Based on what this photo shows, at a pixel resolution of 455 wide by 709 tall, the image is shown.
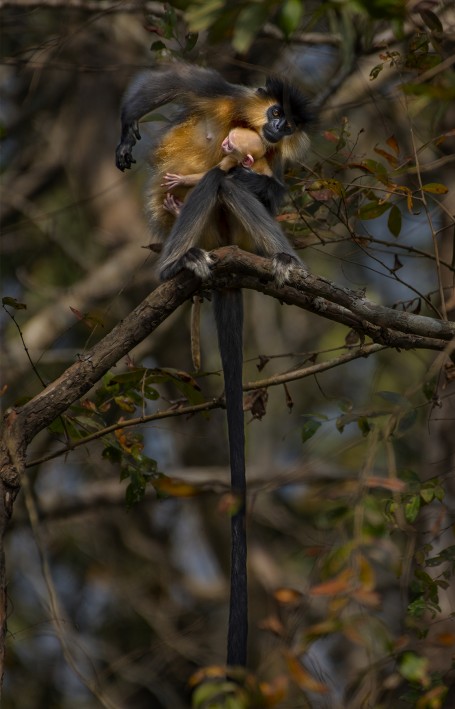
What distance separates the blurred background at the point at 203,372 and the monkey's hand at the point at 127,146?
0.87ft

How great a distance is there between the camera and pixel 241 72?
807cm

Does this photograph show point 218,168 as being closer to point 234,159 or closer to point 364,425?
point 234,159

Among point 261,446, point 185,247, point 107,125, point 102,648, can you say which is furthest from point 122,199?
point 185,247

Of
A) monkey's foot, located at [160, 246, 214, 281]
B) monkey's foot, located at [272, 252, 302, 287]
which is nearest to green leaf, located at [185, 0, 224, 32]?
monkey's foot, located at [272, 252, 302, 287]

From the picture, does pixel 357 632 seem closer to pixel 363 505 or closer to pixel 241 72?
pixel 363 505

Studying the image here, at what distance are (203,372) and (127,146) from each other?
125cm

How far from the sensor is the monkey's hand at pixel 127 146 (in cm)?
477

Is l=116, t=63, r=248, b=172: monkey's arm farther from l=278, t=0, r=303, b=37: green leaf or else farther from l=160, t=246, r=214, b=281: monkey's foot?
l=278, t=0, r=303, b=37: green leaf

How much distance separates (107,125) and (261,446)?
13.1ft

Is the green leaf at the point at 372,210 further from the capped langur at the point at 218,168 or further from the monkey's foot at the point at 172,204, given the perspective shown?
the monkey's foot at the point at 172,204

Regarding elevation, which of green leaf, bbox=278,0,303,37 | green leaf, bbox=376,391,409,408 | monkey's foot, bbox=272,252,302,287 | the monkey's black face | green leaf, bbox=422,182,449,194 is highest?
green leaf, bbox=278,0,303,37

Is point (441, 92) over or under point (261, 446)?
over

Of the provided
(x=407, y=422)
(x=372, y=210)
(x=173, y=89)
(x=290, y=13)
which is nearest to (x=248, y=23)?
(x=290, y=13)

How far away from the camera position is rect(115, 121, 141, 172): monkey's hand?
477 centimetres
